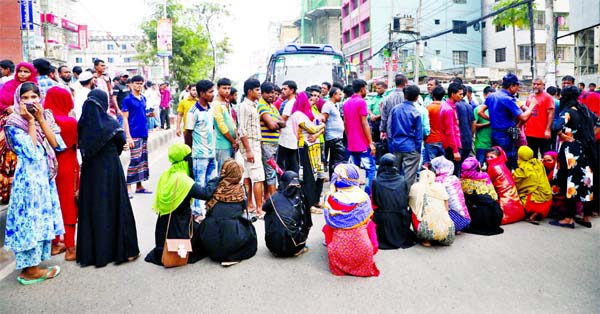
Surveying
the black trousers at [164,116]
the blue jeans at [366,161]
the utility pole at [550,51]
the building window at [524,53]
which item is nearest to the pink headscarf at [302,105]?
the blue jeans at [366,161]

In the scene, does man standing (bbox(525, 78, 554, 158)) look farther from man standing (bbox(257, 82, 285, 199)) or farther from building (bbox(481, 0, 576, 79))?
building (bbox(481, 0, 576, 79))

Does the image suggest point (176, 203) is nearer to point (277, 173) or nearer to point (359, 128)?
point (277, 173)

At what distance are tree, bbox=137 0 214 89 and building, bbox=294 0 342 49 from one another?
2882 cm

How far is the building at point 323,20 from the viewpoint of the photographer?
56.8 metres

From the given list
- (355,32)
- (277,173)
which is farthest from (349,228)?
(355,32)

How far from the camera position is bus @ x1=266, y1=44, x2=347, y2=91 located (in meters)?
14.2

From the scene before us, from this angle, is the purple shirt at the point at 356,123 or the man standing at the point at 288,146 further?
the purple shirt at the point at 356,123

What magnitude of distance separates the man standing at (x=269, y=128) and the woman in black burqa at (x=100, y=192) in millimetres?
2181

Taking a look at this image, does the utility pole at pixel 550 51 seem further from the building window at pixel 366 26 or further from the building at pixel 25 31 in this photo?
the building window at pixel 366 26

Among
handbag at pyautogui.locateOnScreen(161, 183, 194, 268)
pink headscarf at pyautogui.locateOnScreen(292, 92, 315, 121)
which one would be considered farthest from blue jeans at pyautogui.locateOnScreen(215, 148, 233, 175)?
handbag at pyautogui.locateOnScreen(161, 183, 194, 268)

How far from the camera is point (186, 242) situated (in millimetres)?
4777

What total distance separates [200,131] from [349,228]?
2.51 meters

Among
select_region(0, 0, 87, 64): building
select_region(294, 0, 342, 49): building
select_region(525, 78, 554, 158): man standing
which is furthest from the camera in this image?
select_region(294, 0, 342, 49): building

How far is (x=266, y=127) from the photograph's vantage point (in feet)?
21.9
